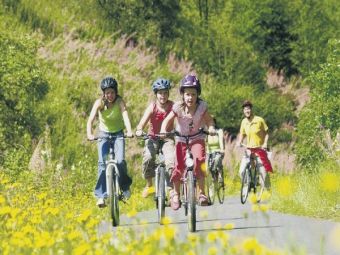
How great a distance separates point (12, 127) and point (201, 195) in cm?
1087

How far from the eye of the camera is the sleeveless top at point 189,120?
38.0 ft

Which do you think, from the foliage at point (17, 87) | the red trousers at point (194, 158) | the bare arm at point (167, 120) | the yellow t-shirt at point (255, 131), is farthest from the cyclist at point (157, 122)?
the foliage at point (17, 87)

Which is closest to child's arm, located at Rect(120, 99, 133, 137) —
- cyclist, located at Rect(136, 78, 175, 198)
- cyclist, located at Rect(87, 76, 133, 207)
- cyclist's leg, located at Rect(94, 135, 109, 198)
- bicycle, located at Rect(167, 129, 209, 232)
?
cyclist, located at Rect(87, 76, 133, 207)

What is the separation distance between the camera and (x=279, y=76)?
42.8 metres

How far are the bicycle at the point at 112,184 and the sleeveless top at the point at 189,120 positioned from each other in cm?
109

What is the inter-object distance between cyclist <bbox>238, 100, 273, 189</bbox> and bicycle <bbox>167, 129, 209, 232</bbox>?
6.13 m

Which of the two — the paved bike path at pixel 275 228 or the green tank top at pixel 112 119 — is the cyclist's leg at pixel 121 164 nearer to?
the green tank top at pixel 112 119

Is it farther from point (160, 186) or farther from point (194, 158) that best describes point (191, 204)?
point (160, 186)

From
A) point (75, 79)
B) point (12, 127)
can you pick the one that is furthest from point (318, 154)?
point (75, 79)

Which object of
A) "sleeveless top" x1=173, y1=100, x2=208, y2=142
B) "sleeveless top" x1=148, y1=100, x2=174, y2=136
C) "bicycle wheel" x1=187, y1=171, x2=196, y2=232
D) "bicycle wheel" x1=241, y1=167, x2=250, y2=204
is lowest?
"bicycle wheel" x1=187, y1=171, x2=196, y2=232

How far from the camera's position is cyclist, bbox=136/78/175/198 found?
40.9 ft

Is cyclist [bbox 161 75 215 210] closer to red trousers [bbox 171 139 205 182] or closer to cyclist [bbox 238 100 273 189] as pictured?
red trousers [bbox 171 139 205 182]

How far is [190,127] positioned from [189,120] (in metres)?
0.09

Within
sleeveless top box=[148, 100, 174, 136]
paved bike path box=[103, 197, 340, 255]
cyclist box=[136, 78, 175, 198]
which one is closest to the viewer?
paved bike path box=[103, 197, 340, 255]
